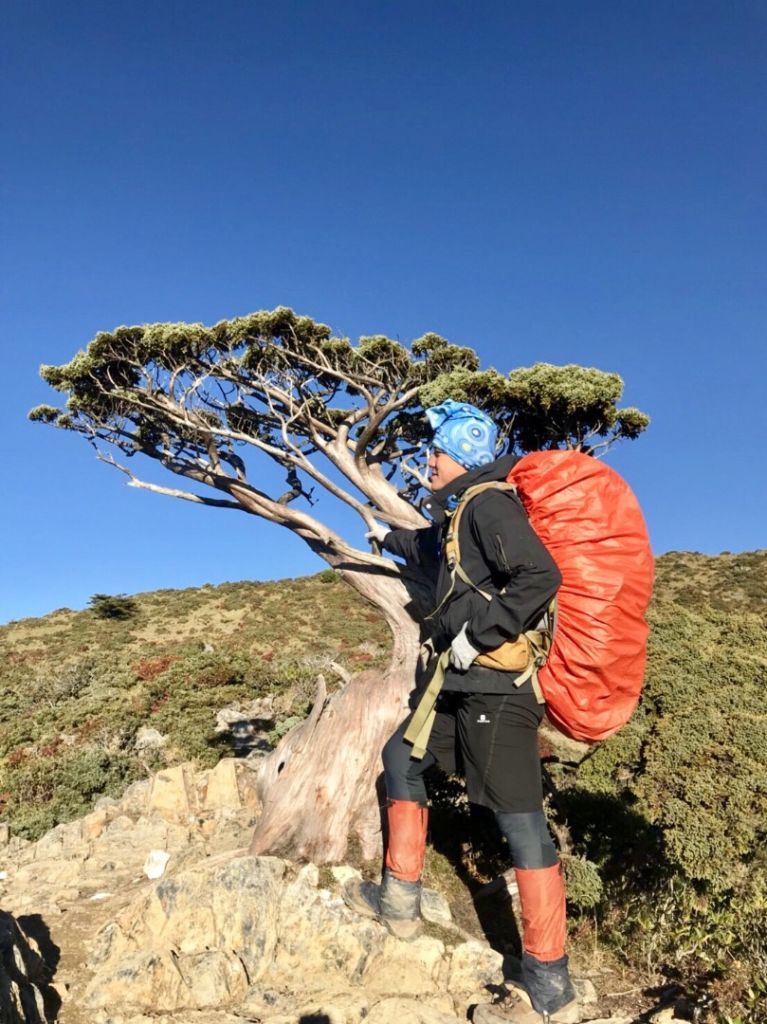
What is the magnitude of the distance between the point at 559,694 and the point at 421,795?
3.53 ft

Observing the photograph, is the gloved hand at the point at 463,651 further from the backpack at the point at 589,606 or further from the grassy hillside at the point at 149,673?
the grassy hillside at the point at 149,673

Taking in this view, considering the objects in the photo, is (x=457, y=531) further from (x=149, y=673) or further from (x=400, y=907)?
(x=149, y=673)

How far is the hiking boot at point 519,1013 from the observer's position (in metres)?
3.35

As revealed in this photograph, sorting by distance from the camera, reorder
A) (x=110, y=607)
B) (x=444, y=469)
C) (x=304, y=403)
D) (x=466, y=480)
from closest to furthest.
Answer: (x=466, y=480), (x=444, y=469), (x=304, y=403), (x=110, y=607)

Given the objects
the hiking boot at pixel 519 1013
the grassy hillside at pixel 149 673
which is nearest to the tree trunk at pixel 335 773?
the hiking boot at pixel 519 1013

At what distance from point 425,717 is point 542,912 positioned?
1.06 metres

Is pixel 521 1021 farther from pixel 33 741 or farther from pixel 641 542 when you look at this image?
pixel 33 741

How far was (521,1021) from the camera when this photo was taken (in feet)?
11.0

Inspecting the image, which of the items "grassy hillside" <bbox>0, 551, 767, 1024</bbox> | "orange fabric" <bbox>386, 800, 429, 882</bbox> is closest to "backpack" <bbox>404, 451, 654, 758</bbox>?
"orange fabric" <bbox>386, 800, 429, 882</bbox>

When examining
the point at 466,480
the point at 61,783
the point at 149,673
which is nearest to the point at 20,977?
the point at 466,480

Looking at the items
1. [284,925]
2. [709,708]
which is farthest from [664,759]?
[284,925]

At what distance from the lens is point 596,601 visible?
3.36 meters

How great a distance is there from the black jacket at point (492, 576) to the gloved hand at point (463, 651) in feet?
0.10

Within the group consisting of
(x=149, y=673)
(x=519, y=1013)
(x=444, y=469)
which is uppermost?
(x=149, y=673)
